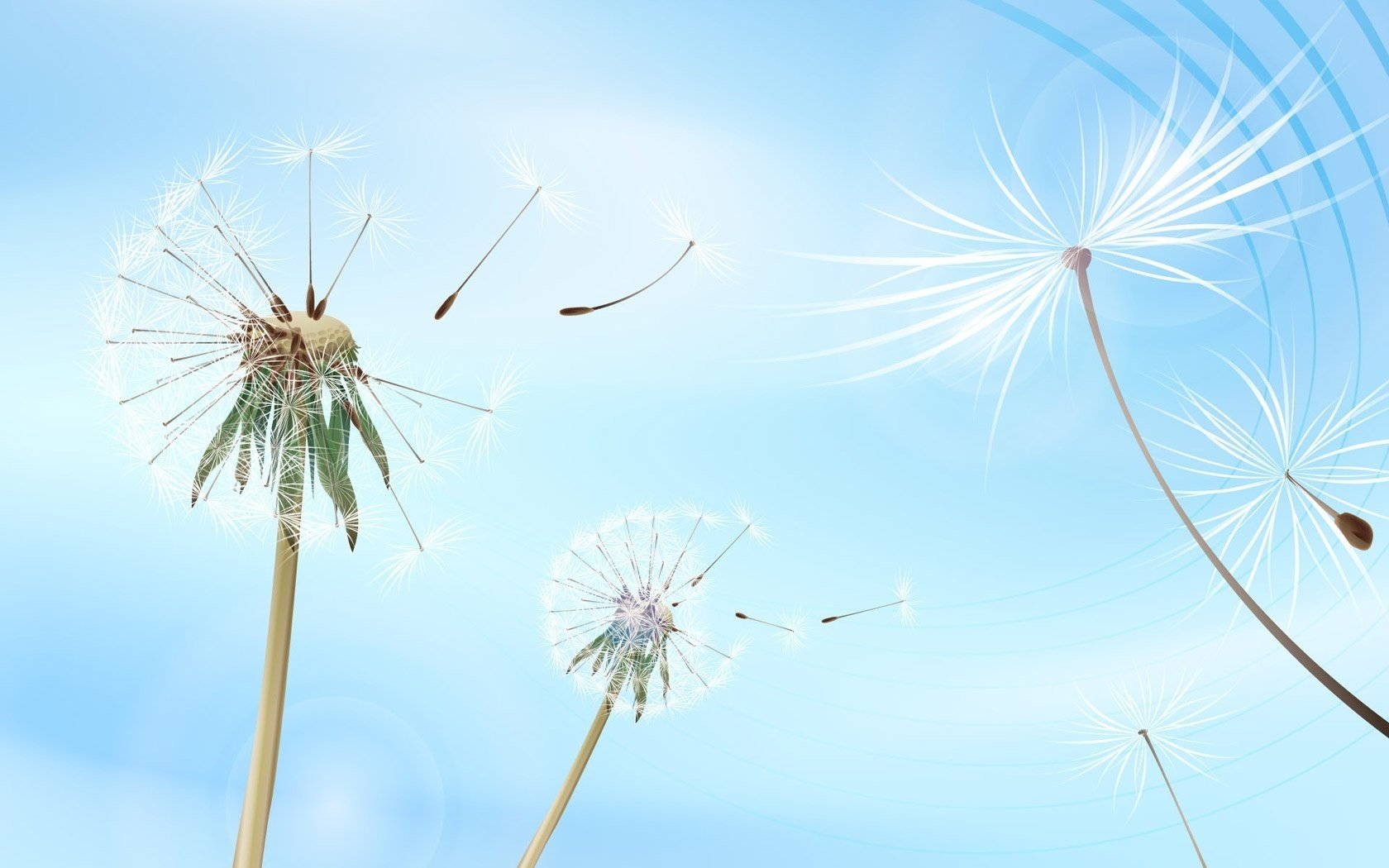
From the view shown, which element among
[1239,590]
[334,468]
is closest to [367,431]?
[334,468]

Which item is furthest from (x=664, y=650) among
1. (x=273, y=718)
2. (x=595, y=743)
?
(x=273, y=718)

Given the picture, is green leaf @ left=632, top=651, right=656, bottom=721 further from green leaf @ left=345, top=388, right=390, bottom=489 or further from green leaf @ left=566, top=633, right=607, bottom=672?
green leaf @ left=345, top=388, right=390, bottom=489

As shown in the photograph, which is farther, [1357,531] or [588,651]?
[588,651]

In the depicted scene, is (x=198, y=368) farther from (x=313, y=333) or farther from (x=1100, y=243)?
(x=1100, y=243)

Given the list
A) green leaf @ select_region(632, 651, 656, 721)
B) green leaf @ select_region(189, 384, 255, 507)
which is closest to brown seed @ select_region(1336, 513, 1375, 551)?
green leaf @ select_region(189, 384, 255, 507)

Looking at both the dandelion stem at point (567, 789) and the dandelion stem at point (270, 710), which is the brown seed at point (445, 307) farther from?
the dandelion stem at point (567, 789)

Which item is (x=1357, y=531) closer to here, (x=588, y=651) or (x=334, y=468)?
(x=334, y=468)
